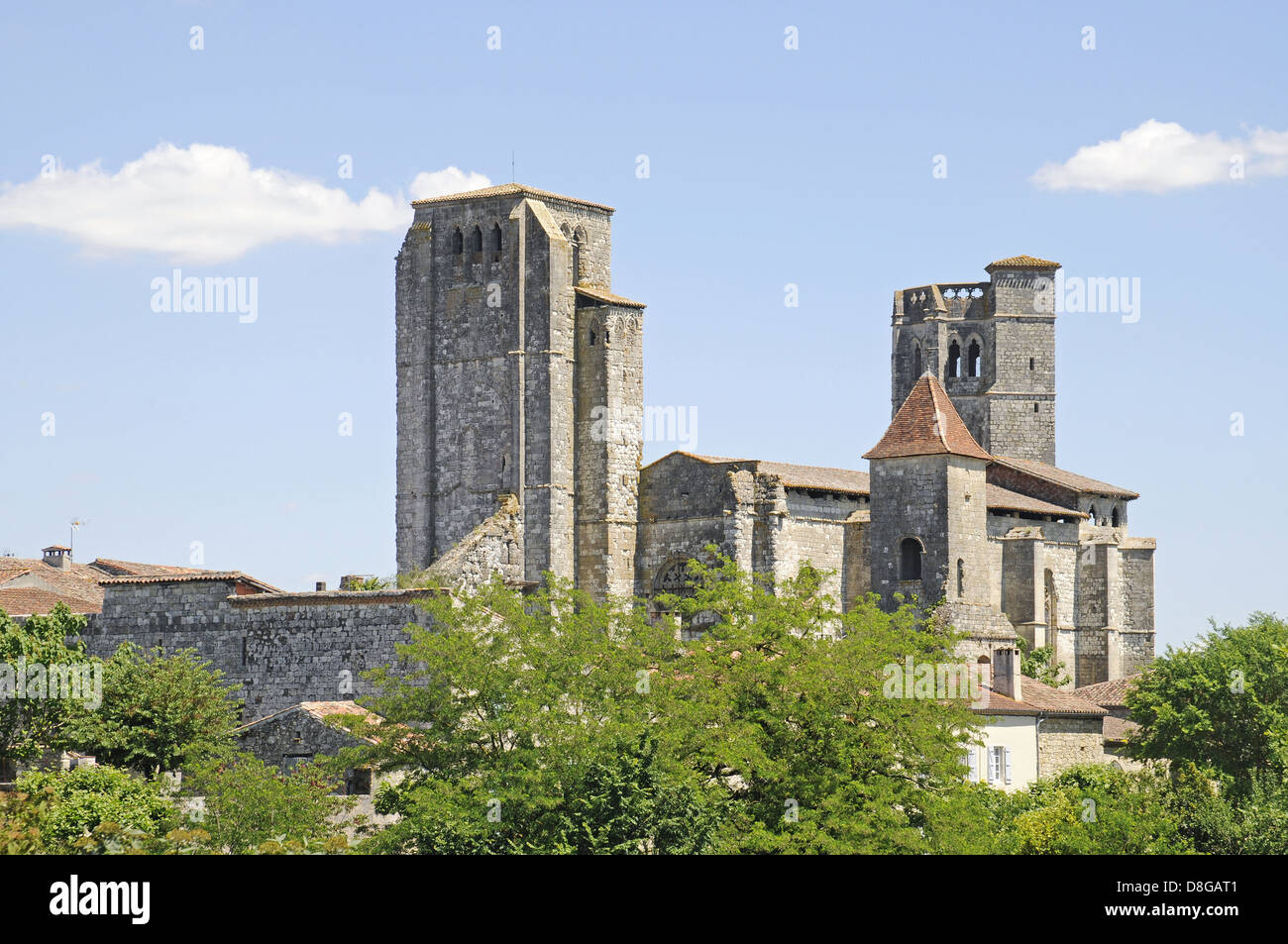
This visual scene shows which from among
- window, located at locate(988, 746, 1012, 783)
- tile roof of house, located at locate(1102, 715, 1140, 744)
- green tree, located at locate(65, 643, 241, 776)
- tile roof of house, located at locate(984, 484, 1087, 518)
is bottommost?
tile roof of house, located at locate(1102, 715, 1140, 744)

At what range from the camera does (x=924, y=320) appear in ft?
290

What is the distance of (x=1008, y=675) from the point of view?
48781 mm

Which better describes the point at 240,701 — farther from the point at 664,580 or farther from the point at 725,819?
the point at 664,580

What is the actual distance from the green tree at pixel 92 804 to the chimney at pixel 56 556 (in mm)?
37930

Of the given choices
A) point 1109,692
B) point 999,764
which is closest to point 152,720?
point 999,764

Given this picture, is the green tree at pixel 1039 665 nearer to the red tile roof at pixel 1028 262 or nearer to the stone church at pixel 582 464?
the stone church at pixel 582 464

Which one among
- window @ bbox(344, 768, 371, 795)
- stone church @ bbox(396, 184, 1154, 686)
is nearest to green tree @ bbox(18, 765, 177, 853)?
window @ bbox(344, 768, 371, 795)

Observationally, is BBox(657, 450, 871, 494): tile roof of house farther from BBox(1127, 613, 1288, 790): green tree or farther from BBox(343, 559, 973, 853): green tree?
BBox(343, 559, 973, 853): green tree

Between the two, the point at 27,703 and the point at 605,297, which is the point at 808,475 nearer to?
the point at 605,297

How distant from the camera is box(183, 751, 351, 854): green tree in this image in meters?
28.6

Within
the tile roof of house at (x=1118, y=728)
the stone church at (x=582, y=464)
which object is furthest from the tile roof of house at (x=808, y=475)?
the tile roof of house at (x=1118, y=728)

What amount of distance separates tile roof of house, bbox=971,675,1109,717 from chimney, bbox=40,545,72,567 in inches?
1454

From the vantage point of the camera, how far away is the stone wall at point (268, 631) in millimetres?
38531
